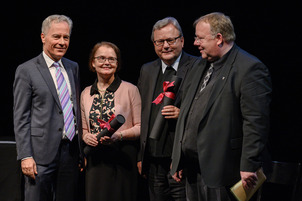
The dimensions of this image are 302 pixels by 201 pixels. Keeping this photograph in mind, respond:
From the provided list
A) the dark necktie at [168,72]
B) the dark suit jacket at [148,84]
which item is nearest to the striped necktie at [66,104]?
the dark suit jacket at [148,84]

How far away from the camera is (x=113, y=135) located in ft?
9.37

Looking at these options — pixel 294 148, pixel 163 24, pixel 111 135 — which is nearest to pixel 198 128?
pixel 111 135

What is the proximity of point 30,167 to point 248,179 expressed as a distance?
1.53 meters

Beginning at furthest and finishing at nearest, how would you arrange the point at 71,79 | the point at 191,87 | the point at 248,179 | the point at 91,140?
the point at 71,79
the point at 91,140
the point at 191,87
the point at 248,179

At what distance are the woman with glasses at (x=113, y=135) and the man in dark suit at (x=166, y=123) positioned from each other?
0.33 feet

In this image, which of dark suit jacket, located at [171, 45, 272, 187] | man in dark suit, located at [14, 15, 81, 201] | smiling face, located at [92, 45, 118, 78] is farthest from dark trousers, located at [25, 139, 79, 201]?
dark suit jacket, located at [171, 45, 272, 187]

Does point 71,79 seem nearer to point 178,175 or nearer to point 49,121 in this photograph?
point 49,121

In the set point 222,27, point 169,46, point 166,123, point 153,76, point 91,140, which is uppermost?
point 222,27

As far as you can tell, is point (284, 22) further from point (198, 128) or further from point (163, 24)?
point (198, 128)

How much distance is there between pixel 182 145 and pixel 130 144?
2.33ft

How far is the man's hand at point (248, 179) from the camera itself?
2.06 m

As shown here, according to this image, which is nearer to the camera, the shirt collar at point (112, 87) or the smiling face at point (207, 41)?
the smiling face at point (207, 41)

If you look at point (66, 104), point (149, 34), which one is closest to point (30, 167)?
point (66, 104)

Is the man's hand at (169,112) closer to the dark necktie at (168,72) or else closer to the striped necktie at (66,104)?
the dark necktie at (168,72)
